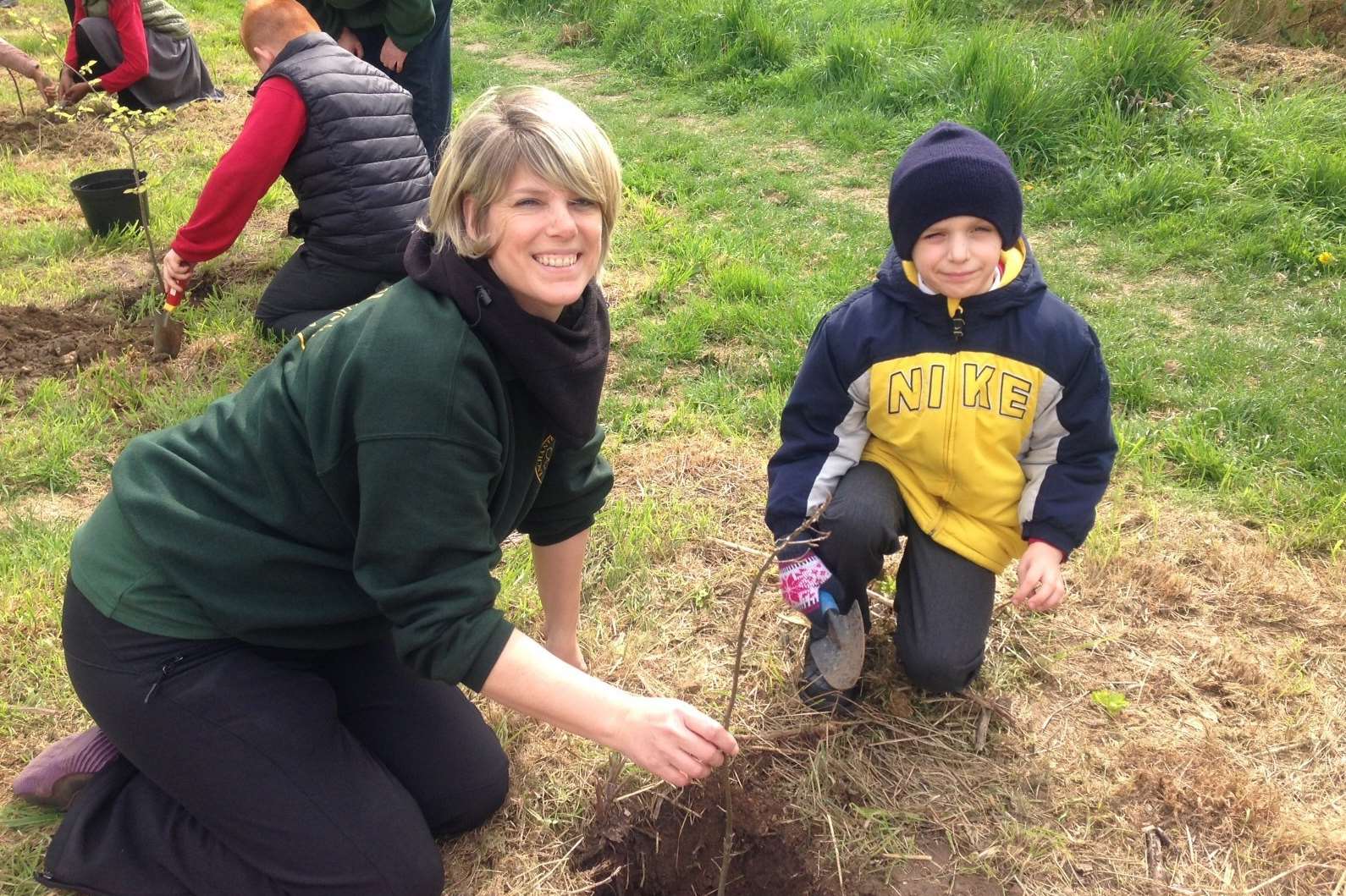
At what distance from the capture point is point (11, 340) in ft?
12.6

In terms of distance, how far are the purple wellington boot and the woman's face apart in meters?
1.25

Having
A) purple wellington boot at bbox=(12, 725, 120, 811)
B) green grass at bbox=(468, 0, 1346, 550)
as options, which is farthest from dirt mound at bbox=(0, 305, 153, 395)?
purple wellington boot at bbox=(12, 725, 120, 811)

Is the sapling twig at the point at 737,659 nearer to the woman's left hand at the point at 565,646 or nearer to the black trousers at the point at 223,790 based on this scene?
the woman's left hand at the point at 565,646

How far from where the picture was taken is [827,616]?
2.17 meters

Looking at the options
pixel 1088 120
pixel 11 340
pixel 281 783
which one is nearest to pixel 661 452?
pixel 281 783

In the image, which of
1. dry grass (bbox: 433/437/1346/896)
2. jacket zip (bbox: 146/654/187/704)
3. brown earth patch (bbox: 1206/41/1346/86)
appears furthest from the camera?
brown earth patch (bbox: 1206/41/1346/86)

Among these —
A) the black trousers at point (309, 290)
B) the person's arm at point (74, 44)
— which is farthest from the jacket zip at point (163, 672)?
the person's arm at point (74, 44)

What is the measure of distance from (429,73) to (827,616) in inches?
136

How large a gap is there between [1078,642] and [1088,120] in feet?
11.5

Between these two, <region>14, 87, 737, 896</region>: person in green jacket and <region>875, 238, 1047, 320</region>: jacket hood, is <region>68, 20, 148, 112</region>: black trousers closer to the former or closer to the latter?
<region>14, 87, 737, 896</region>: person in green jacket

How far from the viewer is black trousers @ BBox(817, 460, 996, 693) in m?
2.17

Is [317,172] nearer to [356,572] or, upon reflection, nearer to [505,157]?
[505,157]

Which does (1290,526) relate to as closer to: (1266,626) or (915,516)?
(1266,626)

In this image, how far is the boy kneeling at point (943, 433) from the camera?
2.06 meters
